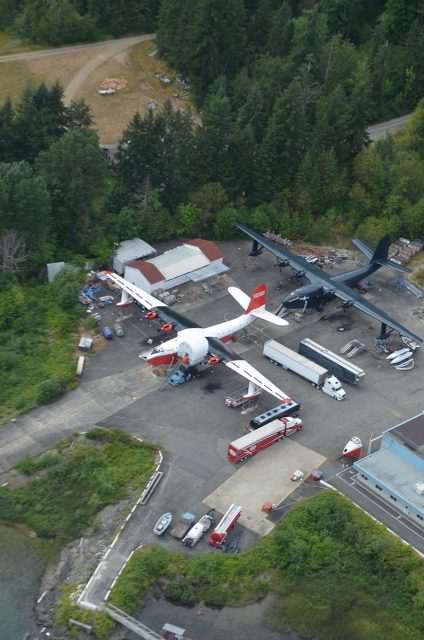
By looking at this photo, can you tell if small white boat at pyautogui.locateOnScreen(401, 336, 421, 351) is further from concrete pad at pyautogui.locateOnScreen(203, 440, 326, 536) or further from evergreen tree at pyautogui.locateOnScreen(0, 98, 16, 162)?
evergreen tree at pyautogui.locateOnScreen(0, 98, 16, 162)

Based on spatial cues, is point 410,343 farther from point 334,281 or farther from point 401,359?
point 334,281

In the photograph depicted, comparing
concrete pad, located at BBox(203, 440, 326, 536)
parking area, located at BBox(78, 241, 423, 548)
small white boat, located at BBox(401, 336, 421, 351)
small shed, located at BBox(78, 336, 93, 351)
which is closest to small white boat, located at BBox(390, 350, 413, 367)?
parking area, located at BBox(78, 241, 423, 548)

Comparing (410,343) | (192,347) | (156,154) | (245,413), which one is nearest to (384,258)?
(410,343)

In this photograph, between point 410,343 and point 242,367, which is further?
point 410,343

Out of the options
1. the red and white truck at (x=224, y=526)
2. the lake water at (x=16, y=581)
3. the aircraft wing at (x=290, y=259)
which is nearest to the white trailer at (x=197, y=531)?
the red and white truck at (x=224, y=526)

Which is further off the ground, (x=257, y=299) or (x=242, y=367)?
(x=257, y=299)
